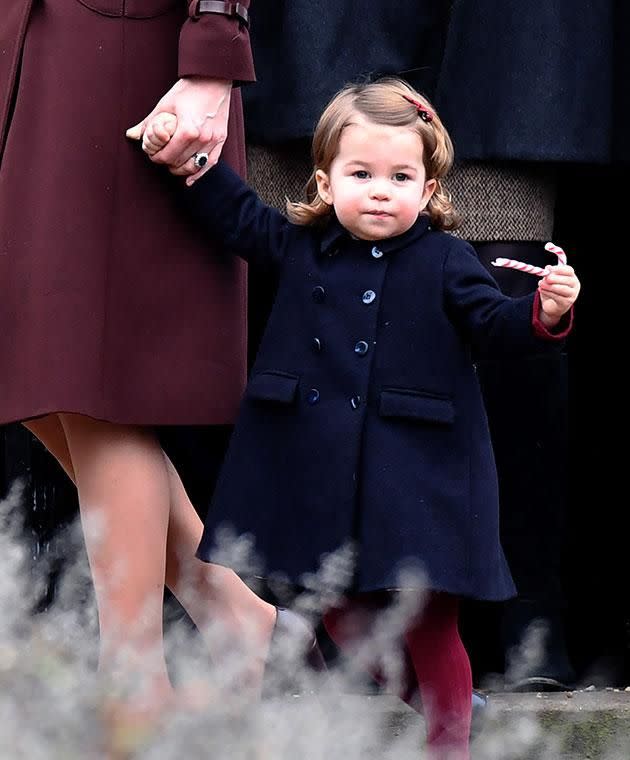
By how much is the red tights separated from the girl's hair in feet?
1.91

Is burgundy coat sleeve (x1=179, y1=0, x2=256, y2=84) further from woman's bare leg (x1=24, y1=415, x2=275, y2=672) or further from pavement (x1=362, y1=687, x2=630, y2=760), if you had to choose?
pavement (x1=362, y1=687, x2=630, y2=760)

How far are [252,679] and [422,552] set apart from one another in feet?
1.19

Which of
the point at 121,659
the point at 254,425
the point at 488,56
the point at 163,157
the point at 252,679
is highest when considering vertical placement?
the point at 488,56

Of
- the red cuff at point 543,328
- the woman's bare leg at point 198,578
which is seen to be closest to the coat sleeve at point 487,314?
the red cuff at point 543,328

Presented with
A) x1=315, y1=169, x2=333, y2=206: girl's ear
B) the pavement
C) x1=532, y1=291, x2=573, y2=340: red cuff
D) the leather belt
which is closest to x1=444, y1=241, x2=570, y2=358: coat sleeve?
x1=532, y1=291, x2=573, y2=340: red cuff

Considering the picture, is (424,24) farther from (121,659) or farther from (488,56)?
(121,659)

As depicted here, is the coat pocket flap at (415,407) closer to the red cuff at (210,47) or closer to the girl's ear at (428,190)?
the girl's ear at (428,190)

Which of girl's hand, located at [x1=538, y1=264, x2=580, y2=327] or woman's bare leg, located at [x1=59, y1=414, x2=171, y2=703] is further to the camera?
woman's bare leg, located at [x1=59, y1=414, x2=171, y2=703]

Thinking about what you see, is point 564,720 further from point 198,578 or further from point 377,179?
point 377,179

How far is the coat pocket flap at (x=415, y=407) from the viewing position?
2.42 metres

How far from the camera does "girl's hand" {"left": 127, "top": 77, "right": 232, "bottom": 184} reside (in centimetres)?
243

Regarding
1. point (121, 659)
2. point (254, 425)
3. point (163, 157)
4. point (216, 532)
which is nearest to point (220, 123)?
point (163, 157)

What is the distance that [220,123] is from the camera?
8.17 ft

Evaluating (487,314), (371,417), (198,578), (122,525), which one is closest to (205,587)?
(198,578)
